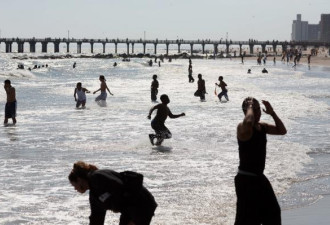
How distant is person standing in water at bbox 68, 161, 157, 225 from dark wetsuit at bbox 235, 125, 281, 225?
926mm

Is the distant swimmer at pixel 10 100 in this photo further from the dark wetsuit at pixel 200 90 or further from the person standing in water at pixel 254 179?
the person standing in water at pixel 254 179

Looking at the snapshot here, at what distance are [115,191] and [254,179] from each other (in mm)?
1349

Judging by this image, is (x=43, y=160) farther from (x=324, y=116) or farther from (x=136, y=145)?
(x=324, y=116)

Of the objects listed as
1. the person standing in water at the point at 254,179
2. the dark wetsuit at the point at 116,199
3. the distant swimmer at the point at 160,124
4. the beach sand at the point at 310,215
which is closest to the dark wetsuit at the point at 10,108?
the distant swimmer at the point at 160,124

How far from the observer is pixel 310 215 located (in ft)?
24.6

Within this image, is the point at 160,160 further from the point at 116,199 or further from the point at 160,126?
Result: the point at 116,199

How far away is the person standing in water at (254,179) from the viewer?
16.3 feet

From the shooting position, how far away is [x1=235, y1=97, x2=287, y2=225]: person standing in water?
16.3 feet

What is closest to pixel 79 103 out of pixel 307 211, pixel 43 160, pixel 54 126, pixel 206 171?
pixel 54 126

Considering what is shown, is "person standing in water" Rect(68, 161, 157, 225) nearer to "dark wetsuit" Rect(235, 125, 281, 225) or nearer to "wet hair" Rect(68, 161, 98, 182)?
"wet hair" Rect(68, 161, 98, 182)

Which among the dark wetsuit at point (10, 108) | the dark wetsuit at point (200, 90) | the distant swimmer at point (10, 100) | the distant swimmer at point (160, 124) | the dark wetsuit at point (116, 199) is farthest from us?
the dark wetsuit at point (200, 90)

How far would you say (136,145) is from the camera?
1353cm

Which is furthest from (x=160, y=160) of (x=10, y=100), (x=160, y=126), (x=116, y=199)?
(x=116, y=199)

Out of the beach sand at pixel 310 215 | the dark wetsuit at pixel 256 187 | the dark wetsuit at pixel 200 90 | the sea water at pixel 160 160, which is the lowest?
the sea water at pixel 160 160
